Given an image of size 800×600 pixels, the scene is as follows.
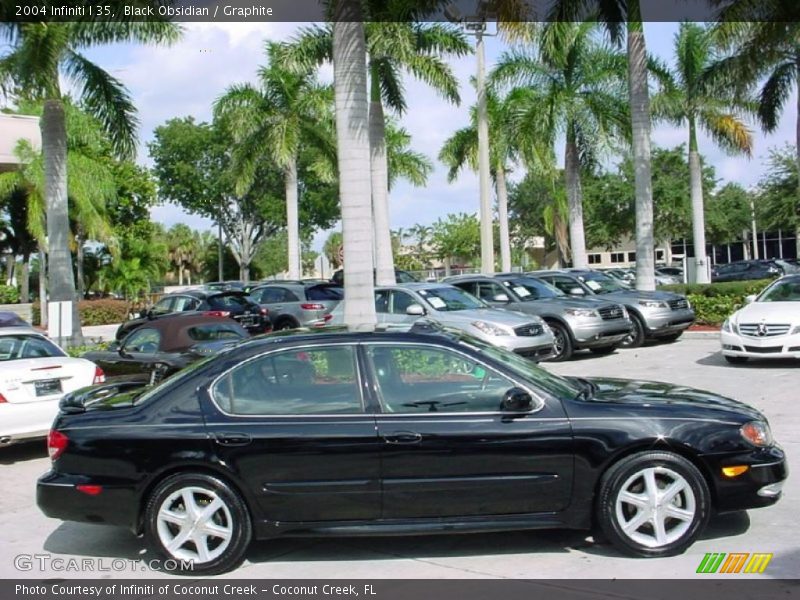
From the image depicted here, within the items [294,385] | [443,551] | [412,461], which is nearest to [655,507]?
[443,551]

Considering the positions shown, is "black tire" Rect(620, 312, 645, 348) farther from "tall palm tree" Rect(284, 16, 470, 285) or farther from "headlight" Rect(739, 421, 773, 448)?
"headlight" Rect(739, 421, 773, 448)

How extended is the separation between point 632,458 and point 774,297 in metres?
10.4

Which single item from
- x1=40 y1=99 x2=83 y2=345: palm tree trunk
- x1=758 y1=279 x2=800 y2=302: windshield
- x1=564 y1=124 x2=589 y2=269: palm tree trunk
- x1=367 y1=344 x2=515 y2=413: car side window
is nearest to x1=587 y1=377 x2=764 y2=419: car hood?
x1=367 y1=344 x2=515 y2=413: car side window

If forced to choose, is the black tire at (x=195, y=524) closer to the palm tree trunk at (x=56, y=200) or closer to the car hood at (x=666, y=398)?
the car hood at (x=666, y=398)

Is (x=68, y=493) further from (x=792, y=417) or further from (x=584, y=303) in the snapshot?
(x=584, y=303)

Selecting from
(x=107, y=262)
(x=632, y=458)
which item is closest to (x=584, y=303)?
(x=632, y=458)

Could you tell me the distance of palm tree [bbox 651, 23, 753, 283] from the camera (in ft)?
92.7

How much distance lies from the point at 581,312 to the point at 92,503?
1202 cm

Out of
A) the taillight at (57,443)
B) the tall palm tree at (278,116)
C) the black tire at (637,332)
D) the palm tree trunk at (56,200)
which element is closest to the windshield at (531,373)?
the taillight at (57,443)

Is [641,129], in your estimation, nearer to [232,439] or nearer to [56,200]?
[56,200]

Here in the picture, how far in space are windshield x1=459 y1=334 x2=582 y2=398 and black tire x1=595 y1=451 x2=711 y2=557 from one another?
623 mm

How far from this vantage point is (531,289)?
18.4 metres

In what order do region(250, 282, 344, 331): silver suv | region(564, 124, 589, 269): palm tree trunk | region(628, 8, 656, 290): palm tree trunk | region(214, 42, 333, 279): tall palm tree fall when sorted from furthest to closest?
region(214, 42, 333, 279): tall palm tree, region(564, 124, 589, 269): palm tree trunk, region(250, 282, 344, 331): silver suv, region(628, 8, 656, 290): palm tree trunk

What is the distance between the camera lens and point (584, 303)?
55.3 ft
